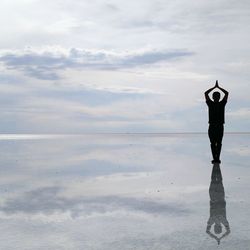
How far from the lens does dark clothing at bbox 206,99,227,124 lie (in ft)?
47.8

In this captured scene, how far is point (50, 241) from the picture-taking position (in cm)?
521

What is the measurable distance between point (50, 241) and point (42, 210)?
2.11 meters

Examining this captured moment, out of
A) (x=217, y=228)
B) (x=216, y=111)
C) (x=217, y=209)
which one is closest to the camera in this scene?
(x=217, y=228)

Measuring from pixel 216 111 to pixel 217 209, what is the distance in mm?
7921

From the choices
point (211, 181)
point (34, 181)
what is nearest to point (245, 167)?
point (211, 181)

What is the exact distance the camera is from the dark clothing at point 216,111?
1457cm

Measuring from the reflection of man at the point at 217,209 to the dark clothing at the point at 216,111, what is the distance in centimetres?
375

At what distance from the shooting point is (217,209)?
23.3 ft

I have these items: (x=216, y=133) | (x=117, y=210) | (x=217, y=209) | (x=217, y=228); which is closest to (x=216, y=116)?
(x=216, y=133)

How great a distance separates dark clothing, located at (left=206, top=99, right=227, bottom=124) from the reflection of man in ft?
12.3

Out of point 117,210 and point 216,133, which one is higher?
point 216,133

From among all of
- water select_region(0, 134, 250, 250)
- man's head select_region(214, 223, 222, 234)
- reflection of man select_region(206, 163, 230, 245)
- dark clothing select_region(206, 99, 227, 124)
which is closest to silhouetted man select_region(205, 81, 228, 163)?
dark clothing select_region(206, 99, 227, 124)

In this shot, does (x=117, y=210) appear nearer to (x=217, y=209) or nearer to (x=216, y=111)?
(x=217, y=209)

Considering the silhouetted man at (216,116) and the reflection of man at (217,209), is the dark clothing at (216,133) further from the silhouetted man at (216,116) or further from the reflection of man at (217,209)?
the reflection of man at (217,209)
